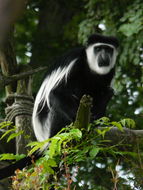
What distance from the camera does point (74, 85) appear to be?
3137 mm

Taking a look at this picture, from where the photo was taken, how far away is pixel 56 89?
302cm

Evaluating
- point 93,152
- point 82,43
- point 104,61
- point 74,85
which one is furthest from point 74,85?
point 93,152

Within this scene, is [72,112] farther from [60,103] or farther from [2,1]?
[2,1]

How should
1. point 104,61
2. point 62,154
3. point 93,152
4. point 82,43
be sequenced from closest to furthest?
point 93,152 < point 62,154 < point 104,61 < point 82,43

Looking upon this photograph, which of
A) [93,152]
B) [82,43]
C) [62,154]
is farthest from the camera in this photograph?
[82,43]

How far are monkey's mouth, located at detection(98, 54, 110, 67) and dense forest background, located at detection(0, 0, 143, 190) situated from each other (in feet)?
1.02

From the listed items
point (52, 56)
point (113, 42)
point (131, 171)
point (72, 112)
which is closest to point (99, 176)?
point (72, 112)

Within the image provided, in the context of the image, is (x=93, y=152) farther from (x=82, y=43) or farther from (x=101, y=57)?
(x=82, y=43)

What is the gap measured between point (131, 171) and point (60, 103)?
1.19 metres

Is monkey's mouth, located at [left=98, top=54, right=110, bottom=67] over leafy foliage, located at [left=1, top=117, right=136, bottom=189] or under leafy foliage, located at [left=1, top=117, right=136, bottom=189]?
over

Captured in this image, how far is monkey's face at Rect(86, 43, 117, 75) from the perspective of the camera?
3.10 meters

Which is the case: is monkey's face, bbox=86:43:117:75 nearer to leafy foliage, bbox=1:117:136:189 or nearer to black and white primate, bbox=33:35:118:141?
black and white primate, bbox=33:35:118:141

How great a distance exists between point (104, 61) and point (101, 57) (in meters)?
0.08

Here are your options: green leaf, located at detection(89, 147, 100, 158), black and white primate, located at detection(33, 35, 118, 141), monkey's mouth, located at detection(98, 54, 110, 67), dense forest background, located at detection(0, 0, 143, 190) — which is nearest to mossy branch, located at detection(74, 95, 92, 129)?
green leaf, located at detection(89, 147, 100, 158)
